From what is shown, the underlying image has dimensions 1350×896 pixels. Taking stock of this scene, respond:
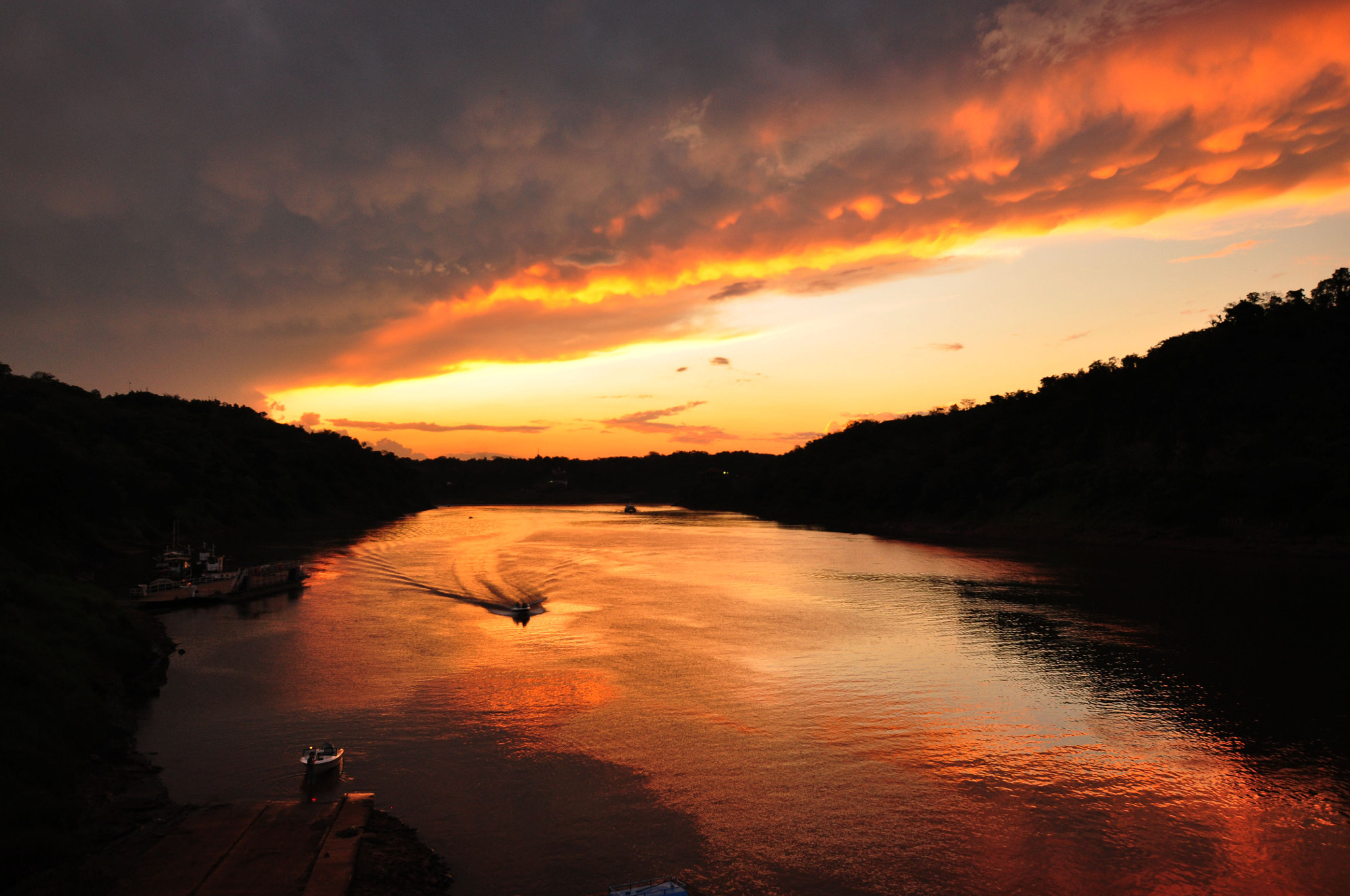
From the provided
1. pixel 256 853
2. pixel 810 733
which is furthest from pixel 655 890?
pixel 810 733

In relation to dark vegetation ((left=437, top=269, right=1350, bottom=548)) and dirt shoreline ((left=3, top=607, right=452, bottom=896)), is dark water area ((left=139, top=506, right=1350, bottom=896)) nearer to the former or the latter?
dirt shoreline ((left=3, top=607, right=452, bottom=896))

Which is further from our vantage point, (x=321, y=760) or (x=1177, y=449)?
(x=1177, y=449)

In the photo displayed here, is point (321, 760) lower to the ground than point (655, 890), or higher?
higher

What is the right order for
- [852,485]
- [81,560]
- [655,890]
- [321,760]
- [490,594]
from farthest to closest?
[852,485] → [81,560] → [490,594] → [321,760] → [655,890]

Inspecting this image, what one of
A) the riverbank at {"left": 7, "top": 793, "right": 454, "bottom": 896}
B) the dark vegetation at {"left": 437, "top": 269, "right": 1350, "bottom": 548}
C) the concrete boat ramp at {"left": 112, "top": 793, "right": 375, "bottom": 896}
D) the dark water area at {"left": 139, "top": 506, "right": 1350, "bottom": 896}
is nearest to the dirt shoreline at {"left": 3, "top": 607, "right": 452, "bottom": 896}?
the riverbank at {"left": 7, "top": 793, "right": 454, "bottom": 896}

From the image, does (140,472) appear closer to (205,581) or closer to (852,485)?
(205,581)

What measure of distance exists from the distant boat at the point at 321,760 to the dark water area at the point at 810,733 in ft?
2.38

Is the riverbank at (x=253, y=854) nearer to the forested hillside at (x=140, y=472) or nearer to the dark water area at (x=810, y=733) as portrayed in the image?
the dark water area at (x=810, y=733)

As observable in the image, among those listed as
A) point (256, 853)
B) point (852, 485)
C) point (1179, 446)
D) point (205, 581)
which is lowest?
point (256, 853)

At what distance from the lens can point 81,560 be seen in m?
65.6

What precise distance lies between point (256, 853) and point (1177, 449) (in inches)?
4722

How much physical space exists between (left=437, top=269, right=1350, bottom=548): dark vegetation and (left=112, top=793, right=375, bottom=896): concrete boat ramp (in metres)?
96.7

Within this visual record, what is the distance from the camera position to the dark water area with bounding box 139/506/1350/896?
19016 millimetres

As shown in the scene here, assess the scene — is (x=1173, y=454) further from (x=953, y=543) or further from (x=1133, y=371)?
(x=953, y=543)
